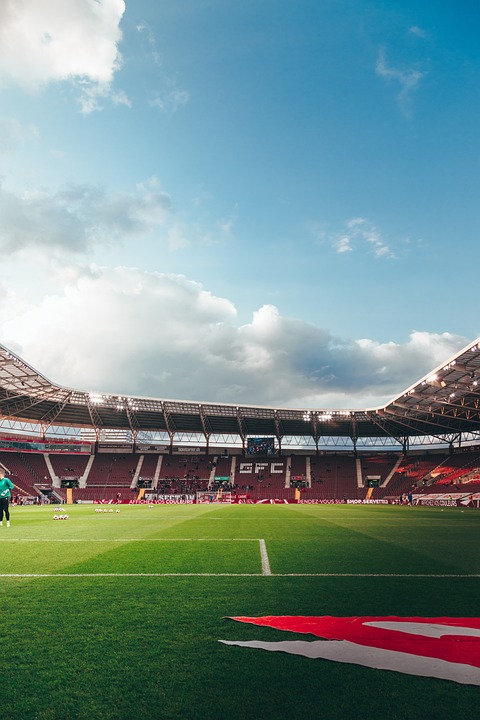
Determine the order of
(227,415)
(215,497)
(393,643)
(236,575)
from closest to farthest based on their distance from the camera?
→ (393,643)
(236,575)
(215,497)
(227,415)

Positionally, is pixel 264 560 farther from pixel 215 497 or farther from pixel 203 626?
Result: pixel 215 497

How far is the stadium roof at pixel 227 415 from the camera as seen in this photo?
49.8 m

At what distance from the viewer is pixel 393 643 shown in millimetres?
4004

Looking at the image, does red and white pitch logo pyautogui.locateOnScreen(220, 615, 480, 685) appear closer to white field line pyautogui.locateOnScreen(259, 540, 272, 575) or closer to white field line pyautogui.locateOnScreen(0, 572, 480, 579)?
white field line pyautogui.locateOnScreen(0, 572, 480, 579)

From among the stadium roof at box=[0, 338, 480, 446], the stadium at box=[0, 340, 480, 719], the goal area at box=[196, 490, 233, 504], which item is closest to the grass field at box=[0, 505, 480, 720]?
the stadium at box=[0, 340, 480, 719]

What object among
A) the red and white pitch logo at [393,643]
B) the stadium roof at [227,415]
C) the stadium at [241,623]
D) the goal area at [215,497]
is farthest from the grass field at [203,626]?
the goal area at [215,497]

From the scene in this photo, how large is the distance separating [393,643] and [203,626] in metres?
1.90

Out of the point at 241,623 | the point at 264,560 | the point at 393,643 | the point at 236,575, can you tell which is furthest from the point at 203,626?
the point at 264,560

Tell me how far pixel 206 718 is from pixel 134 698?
591mm

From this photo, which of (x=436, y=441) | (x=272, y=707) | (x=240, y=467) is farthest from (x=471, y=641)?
(x=436, y=441)

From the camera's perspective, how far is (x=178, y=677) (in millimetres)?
3354

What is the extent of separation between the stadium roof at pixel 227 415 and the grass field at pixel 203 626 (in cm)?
3865

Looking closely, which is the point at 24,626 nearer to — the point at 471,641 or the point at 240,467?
the point at 471,641

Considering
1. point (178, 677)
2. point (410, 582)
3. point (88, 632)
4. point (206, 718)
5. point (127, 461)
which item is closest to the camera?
point (206, 718)
